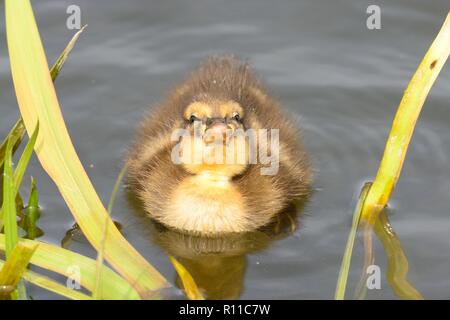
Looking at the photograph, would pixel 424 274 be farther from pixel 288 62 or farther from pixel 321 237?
pixel 288 62

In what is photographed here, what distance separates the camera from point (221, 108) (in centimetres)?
461

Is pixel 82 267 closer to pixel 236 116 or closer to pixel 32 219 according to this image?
pixel 32 219

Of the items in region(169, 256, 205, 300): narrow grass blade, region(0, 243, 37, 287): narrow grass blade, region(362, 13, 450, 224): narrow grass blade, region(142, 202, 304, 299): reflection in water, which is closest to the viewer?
region(0, 243, 37, 287): narrow grass blade

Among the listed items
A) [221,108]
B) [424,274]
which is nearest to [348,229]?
[424,274]

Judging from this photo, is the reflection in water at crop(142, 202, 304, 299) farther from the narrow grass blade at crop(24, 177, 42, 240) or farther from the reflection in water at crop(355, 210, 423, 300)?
the narrow grass blade at crop(24, 177, 42, 240)

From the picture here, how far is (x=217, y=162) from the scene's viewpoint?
15.2ft

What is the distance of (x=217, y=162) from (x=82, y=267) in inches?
35.7

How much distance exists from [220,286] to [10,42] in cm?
140

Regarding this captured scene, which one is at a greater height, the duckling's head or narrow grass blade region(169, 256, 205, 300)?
the duckling's head

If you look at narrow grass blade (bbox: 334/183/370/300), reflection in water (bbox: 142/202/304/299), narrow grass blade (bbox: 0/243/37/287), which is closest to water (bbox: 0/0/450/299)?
reflection in water (bbox: 142/202/304/299)

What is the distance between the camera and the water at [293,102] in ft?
15.0

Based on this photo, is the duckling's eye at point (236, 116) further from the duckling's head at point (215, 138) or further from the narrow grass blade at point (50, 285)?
the narrow grass blade at point (50, 285)

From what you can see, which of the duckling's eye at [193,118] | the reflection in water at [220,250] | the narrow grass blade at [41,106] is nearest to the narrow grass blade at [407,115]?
the reflection in water at [220,250]

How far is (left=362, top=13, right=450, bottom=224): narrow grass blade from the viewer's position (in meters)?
4.16
